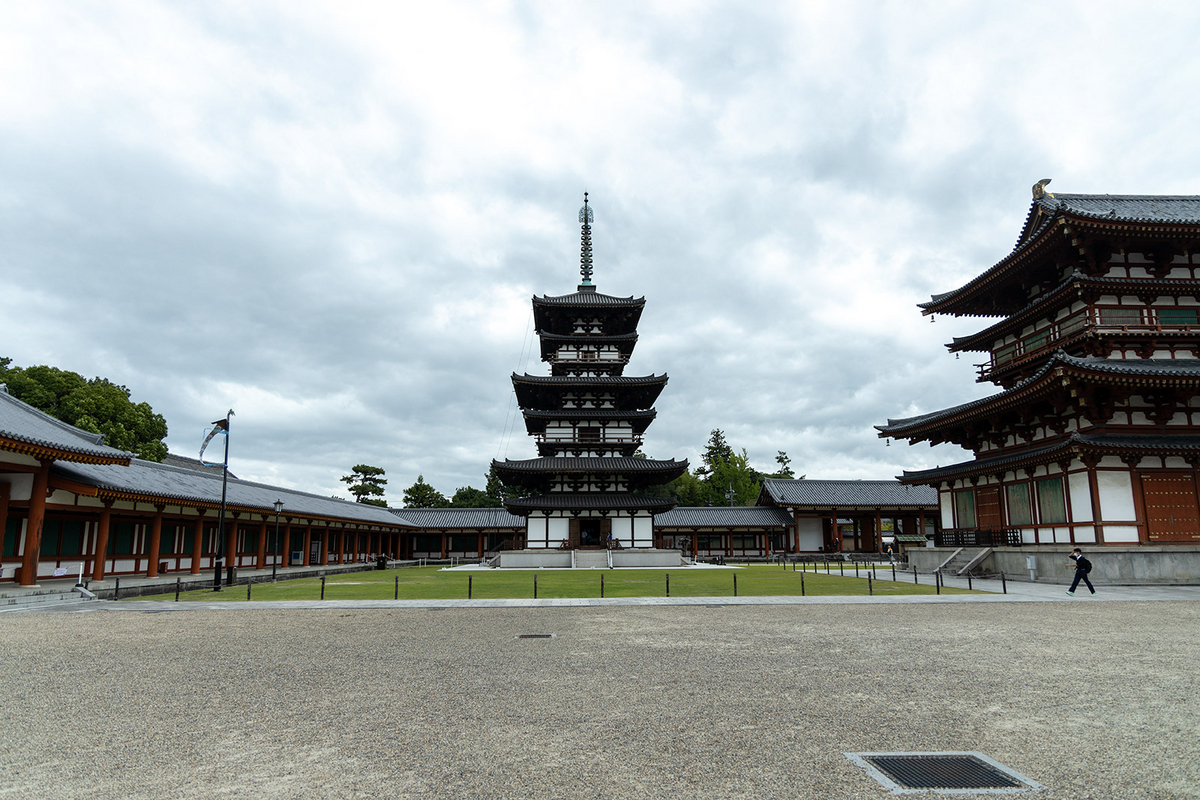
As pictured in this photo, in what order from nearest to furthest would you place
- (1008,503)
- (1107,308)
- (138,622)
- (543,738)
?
(543,738) < (138,622) < (1107,308) < (1008,503)

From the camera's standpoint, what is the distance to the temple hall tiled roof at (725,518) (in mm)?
56875

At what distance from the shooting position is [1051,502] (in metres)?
26.6

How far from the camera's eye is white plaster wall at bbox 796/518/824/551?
58.5 metres

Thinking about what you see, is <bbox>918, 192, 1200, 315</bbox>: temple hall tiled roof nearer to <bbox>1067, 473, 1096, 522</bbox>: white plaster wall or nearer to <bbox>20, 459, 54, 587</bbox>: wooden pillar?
<bbox>1067, 473, 1096, 522</bbox>: white plaster wall

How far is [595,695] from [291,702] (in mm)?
3606

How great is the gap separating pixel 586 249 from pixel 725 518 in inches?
1086

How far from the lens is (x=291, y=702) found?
7.82m

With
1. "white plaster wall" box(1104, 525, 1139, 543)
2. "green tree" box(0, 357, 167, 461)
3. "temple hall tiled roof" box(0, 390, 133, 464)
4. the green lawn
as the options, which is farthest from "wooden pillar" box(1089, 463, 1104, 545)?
"green tree" box(0, 357, 167, 461)

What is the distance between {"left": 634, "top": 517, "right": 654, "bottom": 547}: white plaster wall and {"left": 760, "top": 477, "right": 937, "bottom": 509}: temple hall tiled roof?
47.0ft

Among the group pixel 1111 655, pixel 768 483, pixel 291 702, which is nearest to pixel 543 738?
pixel 291 702

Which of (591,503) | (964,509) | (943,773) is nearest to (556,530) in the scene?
(591,503)

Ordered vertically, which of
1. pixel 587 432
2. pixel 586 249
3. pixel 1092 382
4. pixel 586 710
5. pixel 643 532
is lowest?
pixel 586 710

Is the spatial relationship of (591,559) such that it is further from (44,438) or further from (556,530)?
(44,438)

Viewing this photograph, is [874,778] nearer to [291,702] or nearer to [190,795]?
[190,795]
